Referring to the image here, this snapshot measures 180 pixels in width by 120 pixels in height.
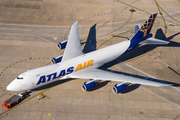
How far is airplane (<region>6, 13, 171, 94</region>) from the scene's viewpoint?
35438mm

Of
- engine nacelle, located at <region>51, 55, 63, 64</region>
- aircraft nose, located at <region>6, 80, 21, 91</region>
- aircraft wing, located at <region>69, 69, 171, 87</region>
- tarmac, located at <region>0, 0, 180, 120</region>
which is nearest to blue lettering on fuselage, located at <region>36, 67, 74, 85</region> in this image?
aircraft wing, located at <region>69, 69, 171, 87</region>

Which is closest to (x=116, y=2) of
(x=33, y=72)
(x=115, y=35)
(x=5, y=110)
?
(x=115, y=35)

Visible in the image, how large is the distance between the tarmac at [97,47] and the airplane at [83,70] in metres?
2.06

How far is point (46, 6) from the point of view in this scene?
59.2 m

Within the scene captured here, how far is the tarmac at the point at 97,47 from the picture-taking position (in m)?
35.7

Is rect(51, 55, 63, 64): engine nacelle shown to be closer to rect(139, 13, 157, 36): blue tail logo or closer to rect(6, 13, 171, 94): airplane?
rect(6, 13, 171, 94): airplane

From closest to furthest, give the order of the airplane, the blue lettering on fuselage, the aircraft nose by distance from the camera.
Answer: the aircraft nose → the airplane → the blue lettering on fuselage

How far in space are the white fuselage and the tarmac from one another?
277 centimetres

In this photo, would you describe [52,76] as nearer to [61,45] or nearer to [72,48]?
A: [72,48]

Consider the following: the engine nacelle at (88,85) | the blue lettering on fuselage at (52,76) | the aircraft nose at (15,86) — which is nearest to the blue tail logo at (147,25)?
the engine nacelle at (88,85)

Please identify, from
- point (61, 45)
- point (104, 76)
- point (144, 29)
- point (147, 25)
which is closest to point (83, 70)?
point (104, 76)

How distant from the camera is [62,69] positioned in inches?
1480

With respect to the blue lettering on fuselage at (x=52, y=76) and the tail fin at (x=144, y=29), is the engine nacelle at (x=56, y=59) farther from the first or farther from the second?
the tail fin at (x=144, y=29)

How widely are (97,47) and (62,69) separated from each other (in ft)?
45.0
